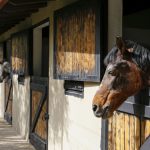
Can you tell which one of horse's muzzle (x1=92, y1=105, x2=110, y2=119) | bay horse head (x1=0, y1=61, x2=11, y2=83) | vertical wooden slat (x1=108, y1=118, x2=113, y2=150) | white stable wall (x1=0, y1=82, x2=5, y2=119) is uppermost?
bay horse head (x1=0, y1=61, x2=11, y2=83)

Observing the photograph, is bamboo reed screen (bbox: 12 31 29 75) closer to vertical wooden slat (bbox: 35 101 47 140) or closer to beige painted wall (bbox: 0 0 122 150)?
beige painted wall (bbox: 0 0 122 150)

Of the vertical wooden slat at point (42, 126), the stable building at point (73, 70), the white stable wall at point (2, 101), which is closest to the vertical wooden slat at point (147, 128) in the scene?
the stable building at point (73, 70)

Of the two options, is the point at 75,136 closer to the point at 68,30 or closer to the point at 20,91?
the point at 68,30

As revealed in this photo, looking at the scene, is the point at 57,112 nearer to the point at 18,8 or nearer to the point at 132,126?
the point at 18,8

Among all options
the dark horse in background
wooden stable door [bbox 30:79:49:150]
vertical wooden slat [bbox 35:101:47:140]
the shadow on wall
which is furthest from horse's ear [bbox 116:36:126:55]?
vertical wooden slat [bbox 35:101:47:140]

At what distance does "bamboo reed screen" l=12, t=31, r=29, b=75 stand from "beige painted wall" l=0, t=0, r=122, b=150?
2.33 ft

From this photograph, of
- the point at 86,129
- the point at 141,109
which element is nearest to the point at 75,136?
the point at 86,129

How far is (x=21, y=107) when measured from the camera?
1016 cm

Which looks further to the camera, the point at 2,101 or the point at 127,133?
the point at 2,101

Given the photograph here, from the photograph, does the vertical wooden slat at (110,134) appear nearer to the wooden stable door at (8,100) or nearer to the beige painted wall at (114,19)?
the beige painted wall at (114,19)

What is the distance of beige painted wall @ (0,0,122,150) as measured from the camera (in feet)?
15.9

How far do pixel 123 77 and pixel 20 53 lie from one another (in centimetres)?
669

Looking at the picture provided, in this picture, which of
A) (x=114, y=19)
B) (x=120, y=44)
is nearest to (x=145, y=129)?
(x=120, y=44)

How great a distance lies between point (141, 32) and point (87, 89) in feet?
3.38
